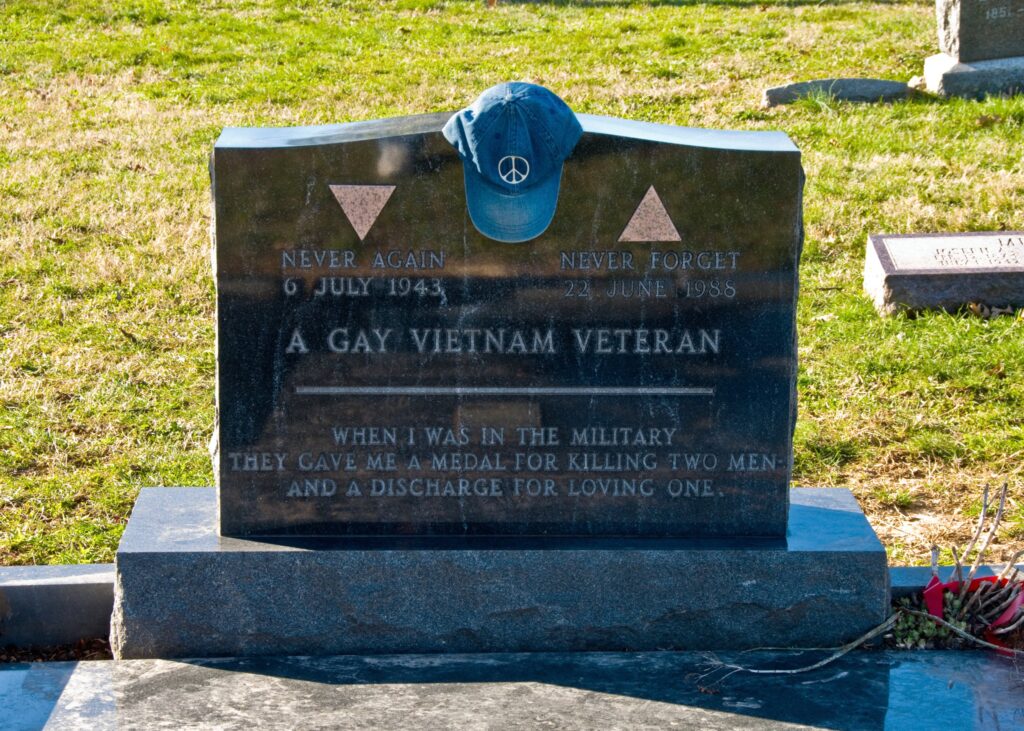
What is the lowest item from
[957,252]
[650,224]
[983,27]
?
[957,252]

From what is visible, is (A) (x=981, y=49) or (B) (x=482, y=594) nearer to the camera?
(B) (x=482, y=594)

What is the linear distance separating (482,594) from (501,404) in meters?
0.58

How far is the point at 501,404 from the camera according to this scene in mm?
4383

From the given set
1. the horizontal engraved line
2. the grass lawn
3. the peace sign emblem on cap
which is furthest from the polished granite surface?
the peace sign emblem on cap

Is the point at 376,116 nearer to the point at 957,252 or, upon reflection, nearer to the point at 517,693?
the point at 957,252

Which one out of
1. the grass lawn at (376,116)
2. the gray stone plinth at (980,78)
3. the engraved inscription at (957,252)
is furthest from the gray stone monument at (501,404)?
the gray stone plinth at (980,78)

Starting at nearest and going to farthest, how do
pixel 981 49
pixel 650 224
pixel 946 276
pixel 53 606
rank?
1. pixel 650 224
2. pixel 53 606
3. pixel 946 276
4. pixel 981 49

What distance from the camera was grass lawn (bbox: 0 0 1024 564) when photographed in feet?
19.7

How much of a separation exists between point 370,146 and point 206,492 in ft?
4.46

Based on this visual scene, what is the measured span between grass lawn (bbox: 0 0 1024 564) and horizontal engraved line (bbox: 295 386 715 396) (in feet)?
4.50

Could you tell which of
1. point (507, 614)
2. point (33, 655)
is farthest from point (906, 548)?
point (33, 655)

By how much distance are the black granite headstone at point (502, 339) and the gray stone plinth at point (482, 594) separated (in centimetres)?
13

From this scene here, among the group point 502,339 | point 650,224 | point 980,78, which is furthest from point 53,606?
point 980,78

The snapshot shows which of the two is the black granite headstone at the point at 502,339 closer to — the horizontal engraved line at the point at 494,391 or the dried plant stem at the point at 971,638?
the horizontal engraved line at the point at 494,391
